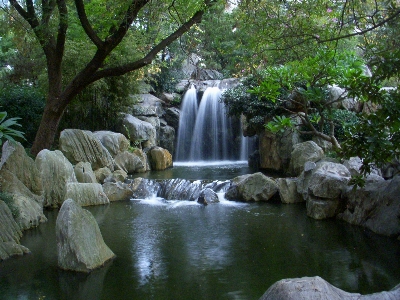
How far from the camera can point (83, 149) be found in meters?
14.7

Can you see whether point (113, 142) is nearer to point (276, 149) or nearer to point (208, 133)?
point (276, 149)

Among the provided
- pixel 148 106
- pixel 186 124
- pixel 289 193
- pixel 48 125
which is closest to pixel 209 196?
pixel 289 193

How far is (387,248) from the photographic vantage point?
7.63 meters

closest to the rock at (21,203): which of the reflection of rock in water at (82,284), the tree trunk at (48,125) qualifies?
the reflection of rock in water at (82,284)

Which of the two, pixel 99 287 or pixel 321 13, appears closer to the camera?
pixel 99 287

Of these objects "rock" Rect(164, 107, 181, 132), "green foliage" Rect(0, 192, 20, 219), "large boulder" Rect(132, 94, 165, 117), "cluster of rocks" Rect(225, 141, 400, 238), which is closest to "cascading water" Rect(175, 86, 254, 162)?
"rock" Rect(164, 107, 181, 132)

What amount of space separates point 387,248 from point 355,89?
13.3 ft

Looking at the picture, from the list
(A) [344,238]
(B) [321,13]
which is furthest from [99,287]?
(B) [321,13]

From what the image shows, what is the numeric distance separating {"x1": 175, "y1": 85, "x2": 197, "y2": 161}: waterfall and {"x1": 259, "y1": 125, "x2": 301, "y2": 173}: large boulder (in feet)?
20.8

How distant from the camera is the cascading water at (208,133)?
22.0 m

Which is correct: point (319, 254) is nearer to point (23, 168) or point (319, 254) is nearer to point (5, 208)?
point (5, 208)

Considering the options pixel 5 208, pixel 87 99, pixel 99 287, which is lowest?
pixel 99 287

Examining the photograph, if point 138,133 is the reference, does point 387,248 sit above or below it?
below

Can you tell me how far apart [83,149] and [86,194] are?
11.8 feet
